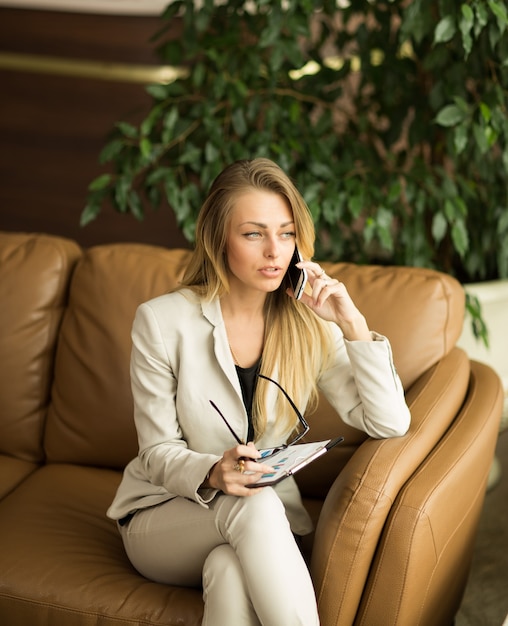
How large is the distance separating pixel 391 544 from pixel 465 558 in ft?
1.63

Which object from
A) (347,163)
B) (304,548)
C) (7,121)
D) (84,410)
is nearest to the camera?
(304,548)

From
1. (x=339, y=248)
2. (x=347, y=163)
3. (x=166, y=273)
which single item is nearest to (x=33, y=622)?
(x=166, y=273)

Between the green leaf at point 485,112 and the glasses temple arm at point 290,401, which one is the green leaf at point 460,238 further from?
the glasses temple arm at point 290,401

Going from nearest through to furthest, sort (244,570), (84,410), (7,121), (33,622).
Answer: (244,570) → (33,622) → (84,410) → (7,121)

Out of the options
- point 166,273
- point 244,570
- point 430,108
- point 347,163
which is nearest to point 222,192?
point 166,273

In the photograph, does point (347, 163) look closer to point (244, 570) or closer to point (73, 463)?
point (73, 463)

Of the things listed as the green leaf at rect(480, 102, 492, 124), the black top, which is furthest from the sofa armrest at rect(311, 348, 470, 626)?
the green leaf at rect(480, 102, 492, 124)

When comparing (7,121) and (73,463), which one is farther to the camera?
(7,121)

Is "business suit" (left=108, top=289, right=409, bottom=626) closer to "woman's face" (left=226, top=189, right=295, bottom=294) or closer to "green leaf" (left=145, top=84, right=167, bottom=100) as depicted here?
"woman's face" (left=226, top=189, right=295, bottom=294)

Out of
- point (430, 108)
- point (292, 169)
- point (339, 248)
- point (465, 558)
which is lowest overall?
point (465, 558)

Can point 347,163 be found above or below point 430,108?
below

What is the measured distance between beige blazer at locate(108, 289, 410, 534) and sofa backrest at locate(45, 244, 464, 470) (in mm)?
240

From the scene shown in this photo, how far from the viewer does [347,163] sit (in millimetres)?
2398

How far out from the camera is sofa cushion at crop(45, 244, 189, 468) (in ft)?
6.70
